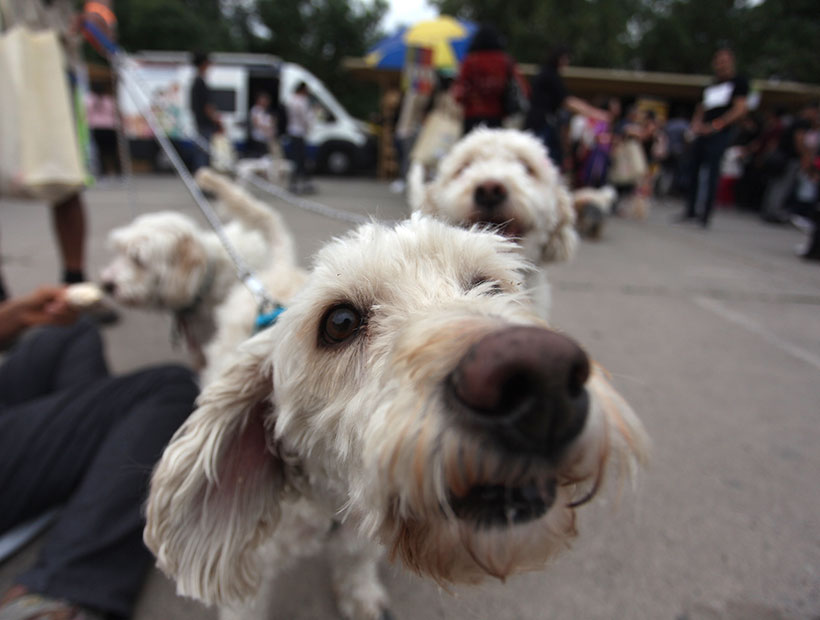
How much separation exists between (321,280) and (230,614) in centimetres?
108

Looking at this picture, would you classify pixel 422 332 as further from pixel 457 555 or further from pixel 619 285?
pixel 619 285

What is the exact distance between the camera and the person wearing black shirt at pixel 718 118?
7527 millimetres

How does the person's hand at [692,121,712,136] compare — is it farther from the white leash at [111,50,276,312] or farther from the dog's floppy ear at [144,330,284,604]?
the dog's floppy ear at [144,330,284,604]

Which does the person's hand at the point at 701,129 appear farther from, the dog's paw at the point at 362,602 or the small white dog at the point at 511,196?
the dog's paw at the point at 362,602

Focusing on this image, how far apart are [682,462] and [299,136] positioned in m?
11.2

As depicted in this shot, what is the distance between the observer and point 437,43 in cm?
1013

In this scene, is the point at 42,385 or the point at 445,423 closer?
the point at 445,423

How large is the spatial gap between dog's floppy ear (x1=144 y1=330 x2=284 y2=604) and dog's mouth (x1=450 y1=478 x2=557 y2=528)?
661mm

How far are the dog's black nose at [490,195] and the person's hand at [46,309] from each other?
238cm

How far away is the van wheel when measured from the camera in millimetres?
15945

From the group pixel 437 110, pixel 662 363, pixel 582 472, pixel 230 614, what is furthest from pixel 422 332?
pixel 437 110

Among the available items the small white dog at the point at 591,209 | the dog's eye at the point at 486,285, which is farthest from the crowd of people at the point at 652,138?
the dog's eye at the point at 486,285

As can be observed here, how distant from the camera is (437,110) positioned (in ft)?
22.9

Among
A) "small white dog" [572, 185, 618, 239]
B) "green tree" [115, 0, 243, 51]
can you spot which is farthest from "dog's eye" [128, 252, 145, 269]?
"green tree" [115, 0, 243, 51]
